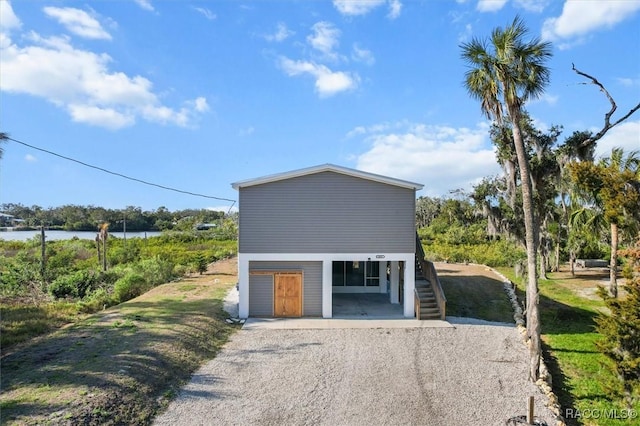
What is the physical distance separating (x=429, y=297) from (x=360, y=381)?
274 inches

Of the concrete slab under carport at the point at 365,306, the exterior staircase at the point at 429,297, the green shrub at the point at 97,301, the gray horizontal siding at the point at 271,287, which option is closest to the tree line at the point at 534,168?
the exterior staircase at the point at 429,297

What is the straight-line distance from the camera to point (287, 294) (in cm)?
1449

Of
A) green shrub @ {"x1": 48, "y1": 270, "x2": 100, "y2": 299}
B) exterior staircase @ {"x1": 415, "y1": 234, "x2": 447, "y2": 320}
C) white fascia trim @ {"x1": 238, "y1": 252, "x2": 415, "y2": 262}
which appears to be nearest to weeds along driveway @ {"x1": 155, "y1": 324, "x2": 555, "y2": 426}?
exterior staircase @ {"x1": 415, "y1": 234, "x2": 447, "y2": 320}

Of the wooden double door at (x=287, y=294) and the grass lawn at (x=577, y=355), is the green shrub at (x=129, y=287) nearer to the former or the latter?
the wooden double door at (x=287, y=294)

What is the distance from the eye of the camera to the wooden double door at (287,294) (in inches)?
569

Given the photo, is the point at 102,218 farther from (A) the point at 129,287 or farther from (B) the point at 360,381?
(B) the point at 360,381

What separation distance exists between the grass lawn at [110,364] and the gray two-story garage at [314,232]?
227 cm

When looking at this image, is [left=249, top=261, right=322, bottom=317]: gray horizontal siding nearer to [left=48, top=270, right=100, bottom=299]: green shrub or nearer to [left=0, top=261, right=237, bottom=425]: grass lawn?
[left=0, top=261, right=237, bottom=425]: grass lawn

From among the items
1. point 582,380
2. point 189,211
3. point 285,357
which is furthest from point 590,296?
point 189,211

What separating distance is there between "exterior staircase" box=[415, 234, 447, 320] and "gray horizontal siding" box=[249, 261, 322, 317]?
3.71 meters

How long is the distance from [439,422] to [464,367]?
2.98m

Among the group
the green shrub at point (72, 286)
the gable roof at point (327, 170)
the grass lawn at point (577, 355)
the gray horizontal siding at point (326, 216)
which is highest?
the gable roof at point (327, 170)

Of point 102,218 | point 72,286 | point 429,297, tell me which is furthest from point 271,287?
point 102,218

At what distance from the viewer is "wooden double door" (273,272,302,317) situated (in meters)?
14.4
